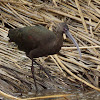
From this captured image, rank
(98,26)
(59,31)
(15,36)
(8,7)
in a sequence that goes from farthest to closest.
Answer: (8,7) → (98,26) → (15,36) → (59,31)

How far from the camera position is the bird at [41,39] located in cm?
480

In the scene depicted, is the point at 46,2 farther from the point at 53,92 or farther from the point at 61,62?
the point at 53,92

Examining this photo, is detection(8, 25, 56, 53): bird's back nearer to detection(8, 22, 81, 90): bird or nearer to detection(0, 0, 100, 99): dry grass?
detection(8, 22, 81, 90): bird

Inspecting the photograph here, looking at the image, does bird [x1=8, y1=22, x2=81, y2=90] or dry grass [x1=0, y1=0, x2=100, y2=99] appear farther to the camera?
dry grass [x1=0, y1=0, x2=100, y2=99]

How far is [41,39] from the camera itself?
191 inches

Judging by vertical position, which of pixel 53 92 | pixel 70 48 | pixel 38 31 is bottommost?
pixel 53 92

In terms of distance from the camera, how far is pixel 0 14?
254 inches

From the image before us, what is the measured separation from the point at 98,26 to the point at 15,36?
1.62 m

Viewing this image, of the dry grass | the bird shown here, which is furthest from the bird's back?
the dry grass

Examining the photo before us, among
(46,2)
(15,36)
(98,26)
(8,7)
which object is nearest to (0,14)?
(8,7)

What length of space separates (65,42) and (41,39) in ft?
3.98

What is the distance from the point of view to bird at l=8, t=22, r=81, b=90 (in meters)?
4.80

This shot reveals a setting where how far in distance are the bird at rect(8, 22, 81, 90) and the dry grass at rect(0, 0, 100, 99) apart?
39cm

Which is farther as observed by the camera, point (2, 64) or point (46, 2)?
point (46, 2)
